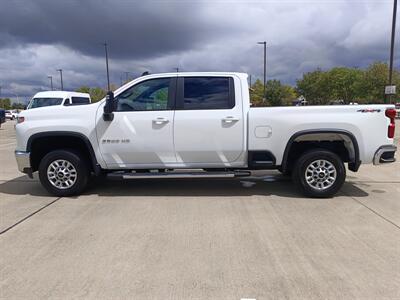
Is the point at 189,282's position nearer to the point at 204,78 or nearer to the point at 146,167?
the point at 146,167

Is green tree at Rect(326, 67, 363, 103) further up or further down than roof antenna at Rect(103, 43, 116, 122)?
further up

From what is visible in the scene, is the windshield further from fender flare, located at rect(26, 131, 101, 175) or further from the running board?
the running board

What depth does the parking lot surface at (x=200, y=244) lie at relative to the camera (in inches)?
122

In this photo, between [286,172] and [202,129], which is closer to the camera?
[202,129]

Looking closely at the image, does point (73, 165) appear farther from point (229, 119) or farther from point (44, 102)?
point (44, 102)

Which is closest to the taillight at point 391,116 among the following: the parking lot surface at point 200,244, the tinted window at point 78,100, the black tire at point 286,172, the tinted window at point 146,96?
the parking lot surface at point 200,244

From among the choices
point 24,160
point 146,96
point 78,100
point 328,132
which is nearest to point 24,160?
point 24,160

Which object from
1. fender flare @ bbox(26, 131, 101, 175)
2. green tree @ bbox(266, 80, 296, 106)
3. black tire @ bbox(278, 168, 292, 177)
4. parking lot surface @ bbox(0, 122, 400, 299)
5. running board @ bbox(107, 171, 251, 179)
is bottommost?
parking lot surface @ bbox(0, 122, 400, 299)

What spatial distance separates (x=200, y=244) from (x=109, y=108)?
2.76 meters

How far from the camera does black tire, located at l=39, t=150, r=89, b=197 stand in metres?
5.82

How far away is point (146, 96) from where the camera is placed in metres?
5.77

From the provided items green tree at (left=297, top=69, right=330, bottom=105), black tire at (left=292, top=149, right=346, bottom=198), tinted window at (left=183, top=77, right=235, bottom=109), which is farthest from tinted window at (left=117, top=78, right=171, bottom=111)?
green tree at (left=297, top=69, right=330, bottom=105)

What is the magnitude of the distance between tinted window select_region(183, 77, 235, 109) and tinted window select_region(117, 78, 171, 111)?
348 mm

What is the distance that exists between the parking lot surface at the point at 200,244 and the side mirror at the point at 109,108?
1.36m
